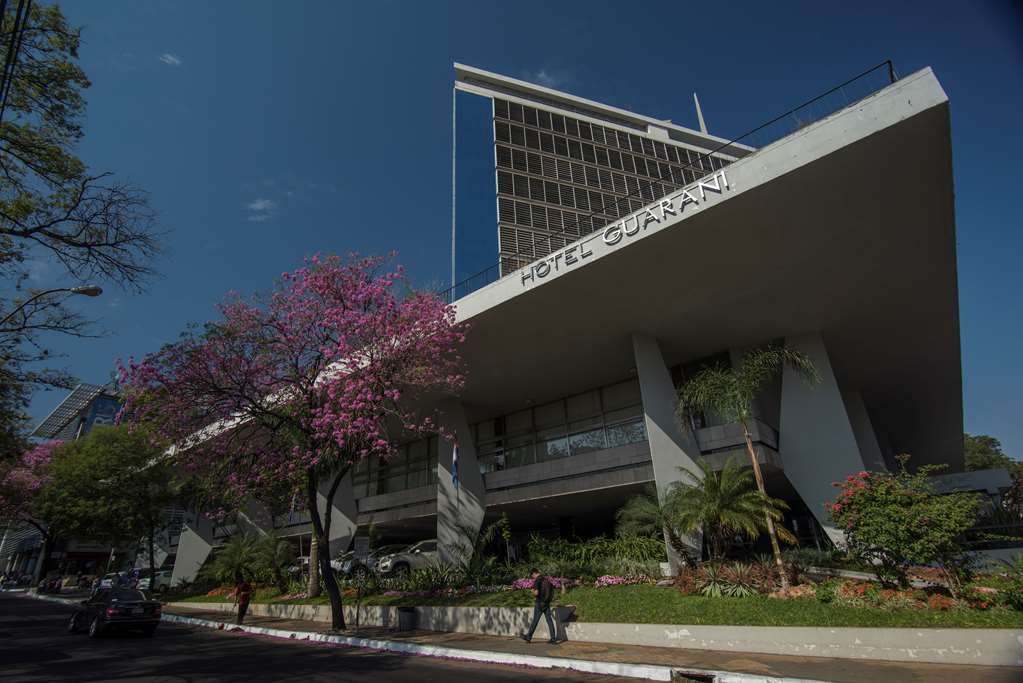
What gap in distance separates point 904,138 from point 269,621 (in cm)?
2510

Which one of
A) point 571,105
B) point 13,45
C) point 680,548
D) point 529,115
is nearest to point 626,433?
point 680,548

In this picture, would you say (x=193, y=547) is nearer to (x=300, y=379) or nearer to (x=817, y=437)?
(x=300, y=379)

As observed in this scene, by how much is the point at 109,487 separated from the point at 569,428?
82.1ft

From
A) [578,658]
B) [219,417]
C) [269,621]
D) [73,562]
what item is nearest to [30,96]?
[219,417]

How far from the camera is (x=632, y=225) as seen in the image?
15695mm

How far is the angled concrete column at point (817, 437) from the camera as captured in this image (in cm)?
1922

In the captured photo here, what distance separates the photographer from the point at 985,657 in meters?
8.31

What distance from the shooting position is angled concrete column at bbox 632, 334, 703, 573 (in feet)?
63.7

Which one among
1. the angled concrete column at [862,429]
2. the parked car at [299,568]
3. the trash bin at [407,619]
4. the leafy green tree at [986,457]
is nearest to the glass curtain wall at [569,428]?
the parked car at [299,568]

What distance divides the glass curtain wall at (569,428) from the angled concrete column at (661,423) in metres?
2.75

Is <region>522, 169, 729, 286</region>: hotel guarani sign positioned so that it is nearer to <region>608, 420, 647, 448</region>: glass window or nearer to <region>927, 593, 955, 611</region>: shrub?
<region>608, 420, 647, 448</region>: glass window

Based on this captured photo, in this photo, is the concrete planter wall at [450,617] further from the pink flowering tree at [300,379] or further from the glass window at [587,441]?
the glass window at [587,441]

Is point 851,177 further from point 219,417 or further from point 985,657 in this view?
point 219,417

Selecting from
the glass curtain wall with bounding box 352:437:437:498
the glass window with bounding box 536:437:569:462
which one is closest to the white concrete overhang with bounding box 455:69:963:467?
the glass window with bounding box 536:437:569:462
